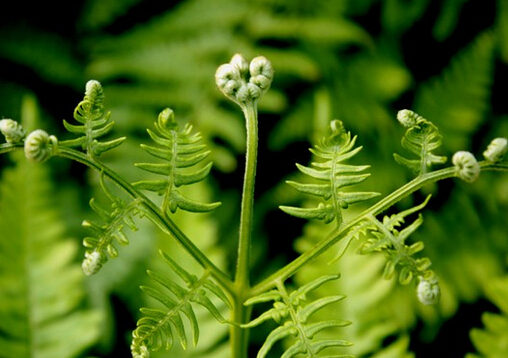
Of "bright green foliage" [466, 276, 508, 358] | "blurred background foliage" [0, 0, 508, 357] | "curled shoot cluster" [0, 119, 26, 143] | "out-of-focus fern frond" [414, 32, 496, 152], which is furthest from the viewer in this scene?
"out-of-focus fern frond" [414, 32, 496, 152]

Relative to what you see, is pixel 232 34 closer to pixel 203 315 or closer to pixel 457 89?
pixel 457 89

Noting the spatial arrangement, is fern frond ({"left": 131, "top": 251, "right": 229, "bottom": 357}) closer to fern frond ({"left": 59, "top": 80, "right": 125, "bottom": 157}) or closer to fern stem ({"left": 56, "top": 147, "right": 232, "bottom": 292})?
fern stem ({"left": 56, "top": 147, "right": 232, "bottom": 292})

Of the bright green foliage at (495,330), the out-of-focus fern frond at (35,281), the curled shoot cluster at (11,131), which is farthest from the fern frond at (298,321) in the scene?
the out-of-focus fern frond at (35,281)

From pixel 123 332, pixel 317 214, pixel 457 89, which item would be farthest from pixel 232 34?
pixel 317 214

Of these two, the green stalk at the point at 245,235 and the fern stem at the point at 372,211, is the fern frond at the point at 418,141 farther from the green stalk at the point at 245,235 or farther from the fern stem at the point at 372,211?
the green stalk at the point at 245,235

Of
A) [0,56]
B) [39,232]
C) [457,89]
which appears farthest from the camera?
[0,56]

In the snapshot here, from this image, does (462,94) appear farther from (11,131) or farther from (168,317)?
(11,131)

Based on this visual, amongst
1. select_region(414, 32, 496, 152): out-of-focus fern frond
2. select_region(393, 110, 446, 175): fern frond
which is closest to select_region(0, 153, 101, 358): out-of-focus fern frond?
select_region(393, 110, 446, 175): fern frond
